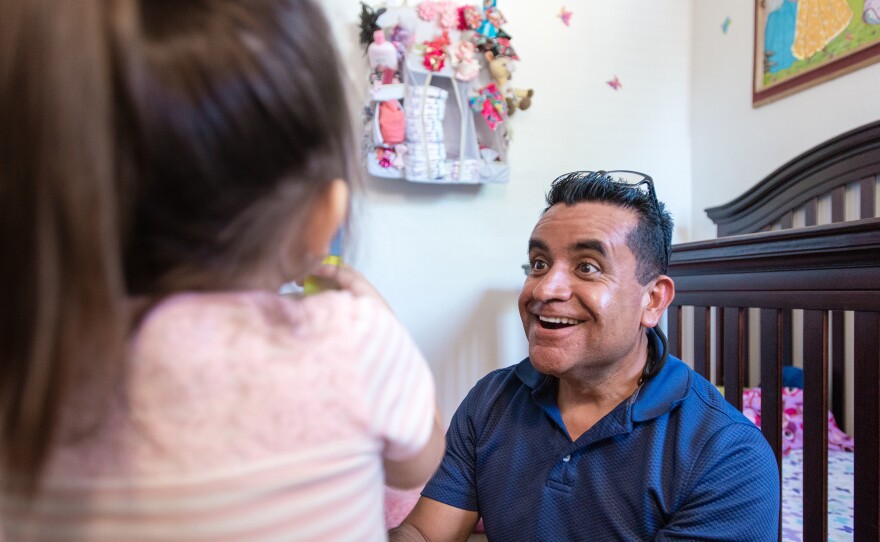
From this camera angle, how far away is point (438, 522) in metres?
1.10

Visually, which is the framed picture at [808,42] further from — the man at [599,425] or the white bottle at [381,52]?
the white bottle at [381,52]

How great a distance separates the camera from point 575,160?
8.71ft

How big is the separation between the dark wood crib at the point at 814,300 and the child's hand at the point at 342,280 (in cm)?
89

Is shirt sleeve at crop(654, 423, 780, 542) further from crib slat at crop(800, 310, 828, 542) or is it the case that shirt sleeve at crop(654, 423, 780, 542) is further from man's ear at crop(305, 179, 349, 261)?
man's ear at crop(305, 179, 349, 261)

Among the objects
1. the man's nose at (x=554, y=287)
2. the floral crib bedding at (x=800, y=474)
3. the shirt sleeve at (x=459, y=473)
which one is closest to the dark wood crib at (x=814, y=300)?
the floral crib bedding at (x=800, y=474)

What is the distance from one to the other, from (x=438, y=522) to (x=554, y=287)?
1.71 feet

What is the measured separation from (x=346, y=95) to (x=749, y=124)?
8.26ft

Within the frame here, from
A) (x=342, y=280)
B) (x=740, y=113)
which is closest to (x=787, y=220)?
(x=740, y=113)

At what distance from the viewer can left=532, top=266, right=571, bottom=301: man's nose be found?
44.4 inches

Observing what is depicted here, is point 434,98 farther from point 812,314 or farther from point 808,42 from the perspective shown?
point 812,314

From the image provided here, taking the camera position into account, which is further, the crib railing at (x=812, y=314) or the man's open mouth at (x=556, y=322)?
the man's open mouth at (x=556, y=322)

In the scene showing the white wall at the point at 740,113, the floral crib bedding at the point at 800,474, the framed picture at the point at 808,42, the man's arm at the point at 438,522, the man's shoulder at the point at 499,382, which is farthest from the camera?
the white wall at the point at 740,113

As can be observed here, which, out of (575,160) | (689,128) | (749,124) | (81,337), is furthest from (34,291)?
(689,128)

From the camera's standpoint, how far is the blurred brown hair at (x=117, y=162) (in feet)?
1.00
